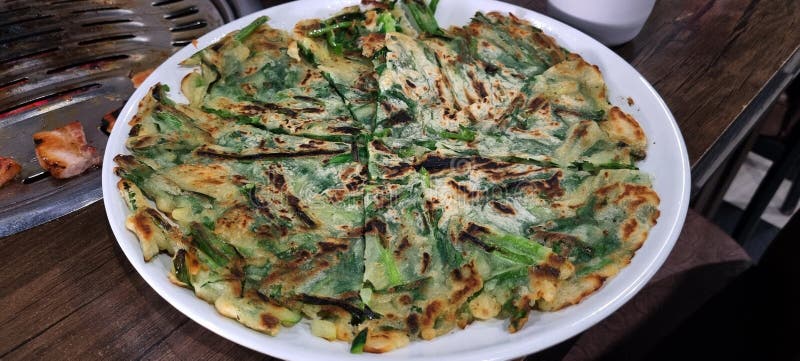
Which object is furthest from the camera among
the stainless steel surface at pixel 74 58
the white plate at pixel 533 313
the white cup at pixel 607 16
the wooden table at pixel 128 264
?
the white cup at pixel 607 16

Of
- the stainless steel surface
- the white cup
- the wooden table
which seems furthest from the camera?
the white cup

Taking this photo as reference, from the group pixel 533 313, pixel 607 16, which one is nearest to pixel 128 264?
pixel 533 313

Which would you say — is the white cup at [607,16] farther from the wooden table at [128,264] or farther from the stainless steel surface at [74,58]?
the stainless steel surface at [74,58]

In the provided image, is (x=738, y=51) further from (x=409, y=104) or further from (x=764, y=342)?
(x=409, y=104)

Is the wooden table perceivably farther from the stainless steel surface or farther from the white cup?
the stainless steel surface

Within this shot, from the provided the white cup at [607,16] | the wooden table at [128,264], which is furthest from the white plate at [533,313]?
the white cup at [607,16]

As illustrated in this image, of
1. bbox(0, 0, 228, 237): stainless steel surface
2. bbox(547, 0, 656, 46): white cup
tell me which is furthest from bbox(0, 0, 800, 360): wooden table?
bbox(0, 0, 228, 237): stainless steel surface
